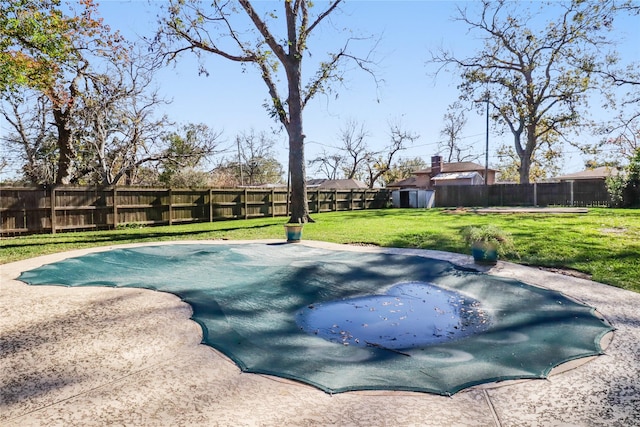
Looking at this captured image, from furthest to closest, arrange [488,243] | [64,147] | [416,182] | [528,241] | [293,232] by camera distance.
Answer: [416,182] → [64,147] → [293,232] → [528,241] → [488,243]

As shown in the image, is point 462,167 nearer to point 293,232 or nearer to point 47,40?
point 293,232

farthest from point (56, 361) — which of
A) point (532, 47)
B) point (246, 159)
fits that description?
point (246, 159)

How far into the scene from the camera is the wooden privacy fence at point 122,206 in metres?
10.1

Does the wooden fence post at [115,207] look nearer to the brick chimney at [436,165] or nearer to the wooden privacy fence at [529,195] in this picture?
the wooden privacy fence at [529,195]

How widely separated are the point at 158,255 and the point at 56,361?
14.3 feet

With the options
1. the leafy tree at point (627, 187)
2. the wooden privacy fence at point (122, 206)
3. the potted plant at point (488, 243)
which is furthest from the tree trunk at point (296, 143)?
the leafy tree at point (627, 187)

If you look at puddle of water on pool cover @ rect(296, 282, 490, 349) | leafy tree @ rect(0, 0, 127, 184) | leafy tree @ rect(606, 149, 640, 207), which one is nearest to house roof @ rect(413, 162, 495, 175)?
leafy tree @ rect(606, 149, 640, 207)

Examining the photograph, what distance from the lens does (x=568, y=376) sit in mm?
2273

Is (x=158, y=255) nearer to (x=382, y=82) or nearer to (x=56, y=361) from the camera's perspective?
(x=56, y=361)

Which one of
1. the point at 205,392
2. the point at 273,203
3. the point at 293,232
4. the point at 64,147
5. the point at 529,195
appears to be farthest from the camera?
the point at 529,195

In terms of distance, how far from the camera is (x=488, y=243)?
221 inches

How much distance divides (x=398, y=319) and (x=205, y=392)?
2.10 metres

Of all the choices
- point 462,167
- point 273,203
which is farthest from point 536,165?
point 273,203

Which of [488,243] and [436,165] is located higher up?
[436,165]
